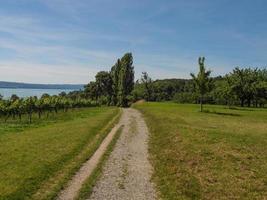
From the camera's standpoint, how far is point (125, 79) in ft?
393

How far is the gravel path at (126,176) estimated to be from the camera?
14461mm

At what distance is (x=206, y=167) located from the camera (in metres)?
19.6

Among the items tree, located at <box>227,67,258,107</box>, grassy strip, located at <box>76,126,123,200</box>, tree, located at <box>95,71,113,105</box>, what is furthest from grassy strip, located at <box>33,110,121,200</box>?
tree, located at <box>95,71,113,105</box>

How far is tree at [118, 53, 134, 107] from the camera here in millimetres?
118581

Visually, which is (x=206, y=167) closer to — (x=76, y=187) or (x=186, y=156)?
(x=186, y=156)

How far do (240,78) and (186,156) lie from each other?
9174 cm

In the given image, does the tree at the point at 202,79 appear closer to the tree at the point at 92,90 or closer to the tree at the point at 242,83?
the tree at the point at 242,83

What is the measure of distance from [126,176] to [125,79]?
337 ft

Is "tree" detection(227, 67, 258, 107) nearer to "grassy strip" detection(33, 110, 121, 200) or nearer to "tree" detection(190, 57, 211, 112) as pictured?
"tree" detection(190, 57, 211, 112)

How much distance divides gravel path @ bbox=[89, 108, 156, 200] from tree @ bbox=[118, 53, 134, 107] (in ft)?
298

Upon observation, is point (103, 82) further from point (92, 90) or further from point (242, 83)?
point (242, 83)

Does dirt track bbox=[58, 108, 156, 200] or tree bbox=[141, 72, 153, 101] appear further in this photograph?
tree bbox=[141, 72, 153, 101]

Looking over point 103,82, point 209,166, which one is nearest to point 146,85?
point 103,82

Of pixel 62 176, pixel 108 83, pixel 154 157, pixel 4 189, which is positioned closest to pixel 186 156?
pixel 154 157
